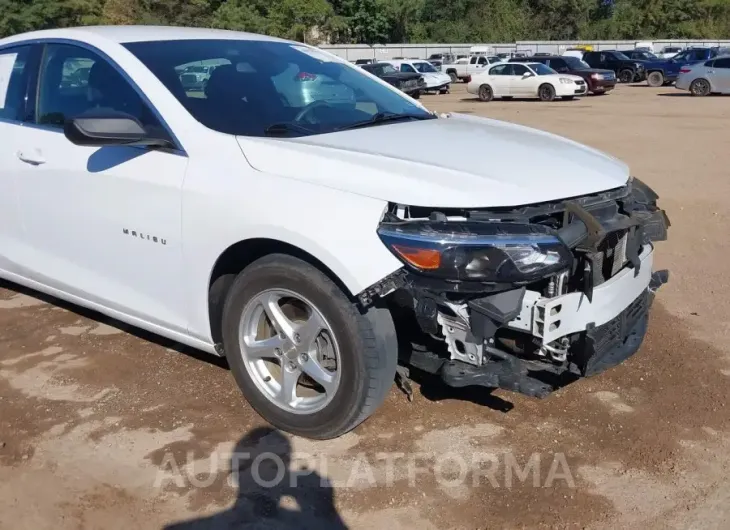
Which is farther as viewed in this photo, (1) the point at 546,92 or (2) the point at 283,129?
(1) the point at 546,92

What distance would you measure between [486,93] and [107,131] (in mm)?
26707

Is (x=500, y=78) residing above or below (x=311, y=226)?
below

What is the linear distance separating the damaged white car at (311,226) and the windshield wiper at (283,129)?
0.01 metres

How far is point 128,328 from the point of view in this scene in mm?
4719

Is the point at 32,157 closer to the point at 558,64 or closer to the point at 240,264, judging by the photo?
the point at 240,264

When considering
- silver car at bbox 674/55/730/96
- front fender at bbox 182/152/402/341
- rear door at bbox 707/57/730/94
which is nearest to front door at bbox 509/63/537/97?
silver car at bbox 674/55/730/96

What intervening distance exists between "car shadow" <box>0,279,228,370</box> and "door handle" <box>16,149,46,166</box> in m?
1.07

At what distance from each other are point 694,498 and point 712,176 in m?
7.81

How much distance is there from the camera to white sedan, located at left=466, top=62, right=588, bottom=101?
2728 cm

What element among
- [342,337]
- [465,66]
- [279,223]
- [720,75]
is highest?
[279,223]

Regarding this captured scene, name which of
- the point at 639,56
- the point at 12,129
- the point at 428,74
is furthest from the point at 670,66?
the point at 12,129

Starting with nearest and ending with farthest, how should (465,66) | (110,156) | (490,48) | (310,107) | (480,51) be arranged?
(110,156) → (310,107) → (465,66) → (480,51) → (490,48)

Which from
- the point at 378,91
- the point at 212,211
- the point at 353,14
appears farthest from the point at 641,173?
the point at 353,14

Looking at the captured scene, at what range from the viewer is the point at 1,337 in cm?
466
